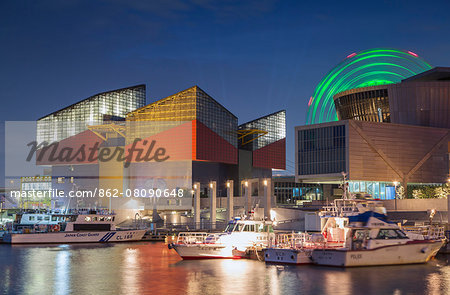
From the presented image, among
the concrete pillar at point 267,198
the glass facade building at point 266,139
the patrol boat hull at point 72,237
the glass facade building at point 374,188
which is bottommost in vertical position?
the patrol boat hull at point 72,237

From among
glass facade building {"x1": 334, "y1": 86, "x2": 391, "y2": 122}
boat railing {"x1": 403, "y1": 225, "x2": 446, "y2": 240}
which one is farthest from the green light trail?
boat railing {"x1": 403, "y1": 225, "x2": 446, "y2": 240}

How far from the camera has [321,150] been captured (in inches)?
3812

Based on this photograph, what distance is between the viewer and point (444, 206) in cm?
6191

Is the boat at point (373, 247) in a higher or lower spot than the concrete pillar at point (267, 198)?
lower

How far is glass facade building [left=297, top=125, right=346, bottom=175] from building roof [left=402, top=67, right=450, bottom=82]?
21860mm

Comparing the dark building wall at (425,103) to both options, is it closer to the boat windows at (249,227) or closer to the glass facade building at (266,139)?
the glass facade building at (266,139)

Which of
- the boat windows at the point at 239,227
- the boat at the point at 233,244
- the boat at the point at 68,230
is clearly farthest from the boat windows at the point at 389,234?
the boat at the point at 68,230

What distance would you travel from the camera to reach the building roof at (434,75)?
103250mm

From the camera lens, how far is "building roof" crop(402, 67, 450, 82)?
103m

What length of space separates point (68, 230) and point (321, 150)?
44.6 m

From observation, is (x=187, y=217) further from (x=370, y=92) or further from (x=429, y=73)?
(x=429, y=73)

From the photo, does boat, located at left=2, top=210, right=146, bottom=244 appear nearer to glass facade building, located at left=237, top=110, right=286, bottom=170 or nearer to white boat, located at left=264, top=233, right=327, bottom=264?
white boat, located at left=264, top=233, right=327, bottom=264

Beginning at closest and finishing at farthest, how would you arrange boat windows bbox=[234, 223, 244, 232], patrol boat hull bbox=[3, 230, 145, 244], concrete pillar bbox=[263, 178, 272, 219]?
boat windows bbox=[234, 223, 244, 232], concrete pillar bbox=[263, 178, 272, 219], patrol boat hull bbox=[3, 230, 145, 244]

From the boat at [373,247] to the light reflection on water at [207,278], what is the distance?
0.70 m
